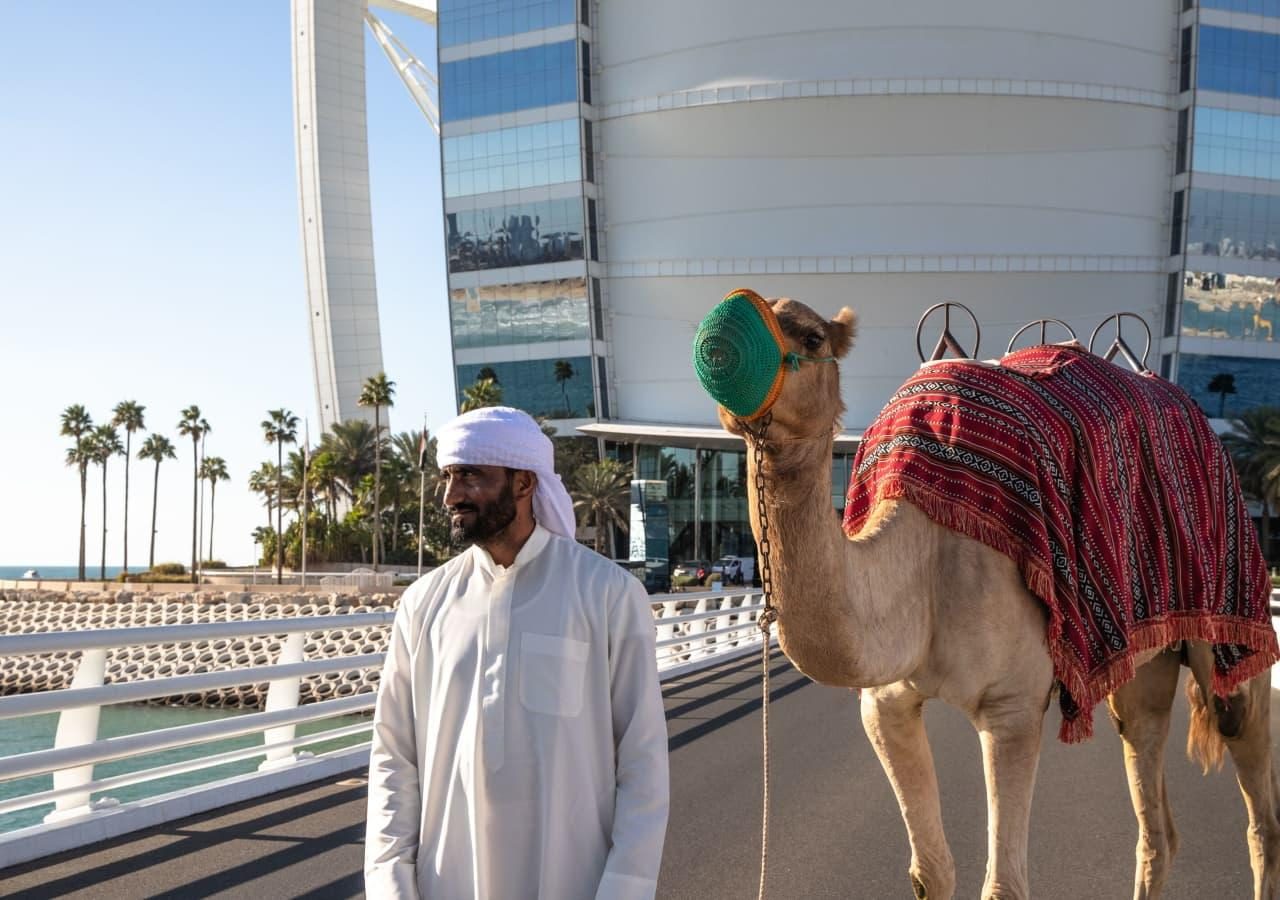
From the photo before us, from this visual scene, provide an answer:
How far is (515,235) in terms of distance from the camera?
255 ft

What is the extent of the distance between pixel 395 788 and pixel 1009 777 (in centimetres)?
221

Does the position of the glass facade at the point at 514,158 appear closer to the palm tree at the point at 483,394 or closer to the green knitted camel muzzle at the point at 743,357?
the palm tree at the point at 483,394

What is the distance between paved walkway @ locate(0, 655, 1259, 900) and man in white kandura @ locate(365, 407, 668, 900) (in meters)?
3.39

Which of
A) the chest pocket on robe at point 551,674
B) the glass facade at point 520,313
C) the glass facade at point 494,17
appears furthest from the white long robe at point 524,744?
the glass facade at point 494,17

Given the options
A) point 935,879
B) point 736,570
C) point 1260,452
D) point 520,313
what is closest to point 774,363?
point 935,879

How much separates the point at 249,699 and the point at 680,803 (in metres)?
37.1

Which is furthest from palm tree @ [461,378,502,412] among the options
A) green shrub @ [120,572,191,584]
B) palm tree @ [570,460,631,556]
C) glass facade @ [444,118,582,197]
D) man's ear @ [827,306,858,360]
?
man's ear @ [827,306,858,360]

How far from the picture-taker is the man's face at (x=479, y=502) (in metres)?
3.88

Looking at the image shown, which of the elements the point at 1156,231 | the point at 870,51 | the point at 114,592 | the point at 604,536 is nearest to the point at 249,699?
the point at 114,592

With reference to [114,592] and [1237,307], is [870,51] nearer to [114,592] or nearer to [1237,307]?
[1237,307]

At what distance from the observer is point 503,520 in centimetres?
390

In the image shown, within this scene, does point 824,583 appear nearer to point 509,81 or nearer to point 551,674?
point 551,674

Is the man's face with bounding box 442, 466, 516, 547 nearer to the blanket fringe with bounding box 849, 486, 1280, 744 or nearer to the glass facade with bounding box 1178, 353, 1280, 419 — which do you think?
the blanket fringe with bounding box 849, 486, 1280, 744

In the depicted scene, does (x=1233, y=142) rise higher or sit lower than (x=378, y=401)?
higher
